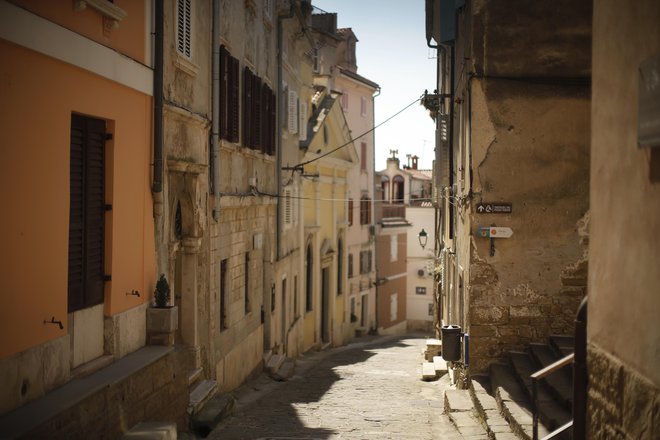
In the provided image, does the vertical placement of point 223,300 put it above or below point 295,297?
above

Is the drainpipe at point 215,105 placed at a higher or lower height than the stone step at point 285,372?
higher

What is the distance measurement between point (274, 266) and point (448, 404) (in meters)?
8.08

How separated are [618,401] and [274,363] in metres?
13.1

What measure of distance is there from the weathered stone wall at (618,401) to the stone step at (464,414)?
12.6ft

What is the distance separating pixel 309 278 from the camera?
27.2 m

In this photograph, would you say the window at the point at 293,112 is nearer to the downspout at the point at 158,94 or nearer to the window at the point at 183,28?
the window at the point at 183,28

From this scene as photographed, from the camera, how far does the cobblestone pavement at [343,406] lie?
37.2 feet

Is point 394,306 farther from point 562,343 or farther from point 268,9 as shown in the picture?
point 562,343

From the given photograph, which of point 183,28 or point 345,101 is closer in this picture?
point 183,28

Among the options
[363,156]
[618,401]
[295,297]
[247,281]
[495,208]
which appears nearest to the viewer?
[618,401]

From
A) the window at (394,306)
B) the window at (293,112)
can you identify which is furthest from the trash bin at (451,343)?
the window at (394,306)

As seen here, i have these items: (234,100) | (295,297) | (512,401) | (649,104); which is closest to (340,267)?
(295,297)

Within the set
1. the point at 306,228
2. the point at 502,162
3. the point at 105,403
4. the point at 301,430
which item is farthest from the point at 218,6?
the point at 306,228

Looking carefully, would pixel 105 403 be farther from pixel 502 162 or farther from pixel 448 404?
pixel 502 162
